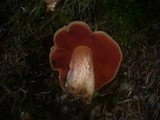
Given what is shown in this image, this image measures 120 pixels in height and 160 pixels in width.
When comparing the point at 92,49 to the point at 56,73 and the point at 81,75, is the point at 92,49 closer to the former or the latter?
the point at 81,75

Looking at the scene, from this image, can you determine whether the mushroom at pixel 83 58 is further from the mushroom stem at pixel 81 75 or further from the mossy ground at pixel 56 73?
the mossy ground at pixel 56 73

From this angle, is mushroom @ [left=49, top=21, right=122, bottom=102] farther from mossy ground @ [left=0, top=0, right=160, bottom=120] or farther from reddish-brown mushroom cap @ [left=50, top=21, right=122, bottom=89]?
mossy ground @ [left=0, top=0, right=160, bottom=120]

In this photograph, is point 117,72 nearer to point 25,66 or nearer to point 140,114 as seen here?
point 140,114

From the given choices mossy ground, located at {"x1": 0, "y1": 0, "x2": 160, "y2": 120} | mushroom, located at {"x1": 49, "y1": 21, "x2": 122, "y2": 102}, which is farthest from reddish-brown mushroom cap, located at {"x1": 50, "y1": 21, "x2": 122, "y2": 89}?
mossy ground, located at {"x1": 0, "y1": 0, "x2": 160, "y2": 120}

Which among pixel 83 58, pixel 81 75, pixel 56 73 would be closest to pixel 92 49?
pixel 83 58

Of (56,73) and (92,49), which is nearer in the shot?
(92,49)

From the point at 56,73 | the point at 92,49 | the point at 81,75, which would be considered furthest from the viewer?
the point at 56,73

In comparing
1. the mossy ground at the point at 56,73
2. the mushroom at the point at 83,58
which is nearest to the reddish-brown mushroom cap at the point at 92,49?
the mushroom at the point at 83,58

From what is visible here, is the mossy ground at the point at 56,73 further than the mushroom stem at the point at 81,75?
Yes
